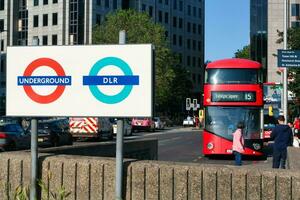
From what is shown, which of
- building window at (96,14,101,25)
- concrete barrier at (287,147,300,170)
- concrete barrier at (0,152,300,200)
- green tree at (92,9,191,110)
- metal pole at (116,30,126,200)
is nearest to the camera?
concrete barrier at (0,152,300,200)

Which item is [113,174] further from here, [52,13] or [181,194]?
[52,13]

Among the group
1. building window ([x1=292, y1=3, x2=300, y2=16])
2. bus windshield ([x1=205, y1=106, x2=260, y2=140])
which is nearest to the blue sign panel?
bus windshield ([x1=205, y1=106, x2=260, y2=140])

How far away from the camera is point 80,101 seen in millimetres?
6785

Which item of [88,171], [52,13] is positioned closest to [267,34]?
[52,13]

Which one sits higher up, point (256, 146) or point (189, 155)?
point (256, 146)

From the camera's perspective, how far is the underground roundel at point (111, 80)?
6.54 m

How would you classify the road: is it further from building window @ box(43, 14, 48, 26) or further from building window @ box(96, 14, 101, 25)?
building window @ box(43, 14, 48, 26)

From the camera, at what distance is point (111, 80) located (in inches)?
260

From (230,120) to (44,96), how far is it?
1786cm

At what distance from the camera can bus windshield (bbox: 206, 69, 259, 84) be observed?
23.9 metres


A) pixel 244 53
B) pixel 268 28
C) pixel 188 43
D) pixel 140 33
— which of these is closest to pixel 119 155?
pixel 140 33

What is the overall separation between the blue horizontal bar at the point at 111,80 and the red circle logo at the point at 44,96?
34 cm

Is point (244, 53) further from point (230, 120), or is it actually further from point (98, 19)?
point (230, 120)

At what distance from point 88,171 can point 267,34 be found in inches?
3265
